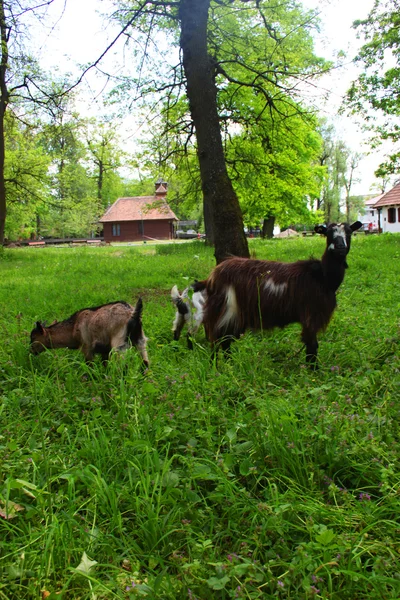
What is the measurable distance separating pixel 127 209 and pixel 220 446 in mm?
59045

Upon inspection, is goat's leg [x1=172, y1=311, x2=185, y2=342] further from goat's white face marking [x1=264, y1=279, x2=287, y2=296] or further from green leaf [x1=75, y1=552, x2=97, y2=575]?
green leaf [x1=75, y1=552, x2=97, y2=575]

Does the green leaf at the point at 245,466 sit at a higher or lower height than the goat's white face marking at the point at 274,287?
lower

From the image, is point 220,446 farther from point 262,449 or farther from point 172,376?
point 172,376

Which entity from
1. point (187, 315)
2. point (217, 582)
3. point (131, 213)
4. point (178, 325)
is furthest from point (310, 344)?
point (131, 213)

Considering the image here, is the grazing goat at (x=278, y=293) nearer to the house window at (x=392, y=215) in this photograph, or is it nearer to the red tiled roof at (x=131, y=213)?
the house window at (x=392, y=215)

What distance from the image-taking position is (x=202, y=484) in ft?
8.13

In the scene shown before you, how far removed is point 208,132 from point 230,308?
17.6 feet

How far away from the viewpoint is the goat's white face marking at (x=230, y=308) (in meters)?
5.00

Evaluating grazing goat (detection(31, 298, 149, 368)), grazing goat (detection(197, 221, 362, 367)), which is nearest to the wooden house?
grazing goat (detection(197, 221, 362, 367))

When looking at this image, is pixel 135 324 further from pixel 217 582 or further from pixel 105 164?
pixel 105 164

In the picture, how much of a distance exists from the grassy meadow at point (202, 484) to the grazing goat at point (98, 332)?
0.46m

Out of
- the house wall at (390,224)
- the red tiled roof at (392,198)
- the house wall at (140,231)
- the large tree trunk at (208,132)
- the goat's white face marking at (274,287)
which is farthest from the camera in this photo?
the house wall at (140,231)

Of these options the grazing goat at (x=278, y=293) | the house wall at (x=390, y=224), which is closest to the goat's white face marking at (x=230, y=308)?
the grazing goat at (x=278, y=293)

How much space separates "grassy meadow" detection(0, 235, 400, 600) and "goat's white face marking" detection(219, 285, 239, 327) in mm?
837
